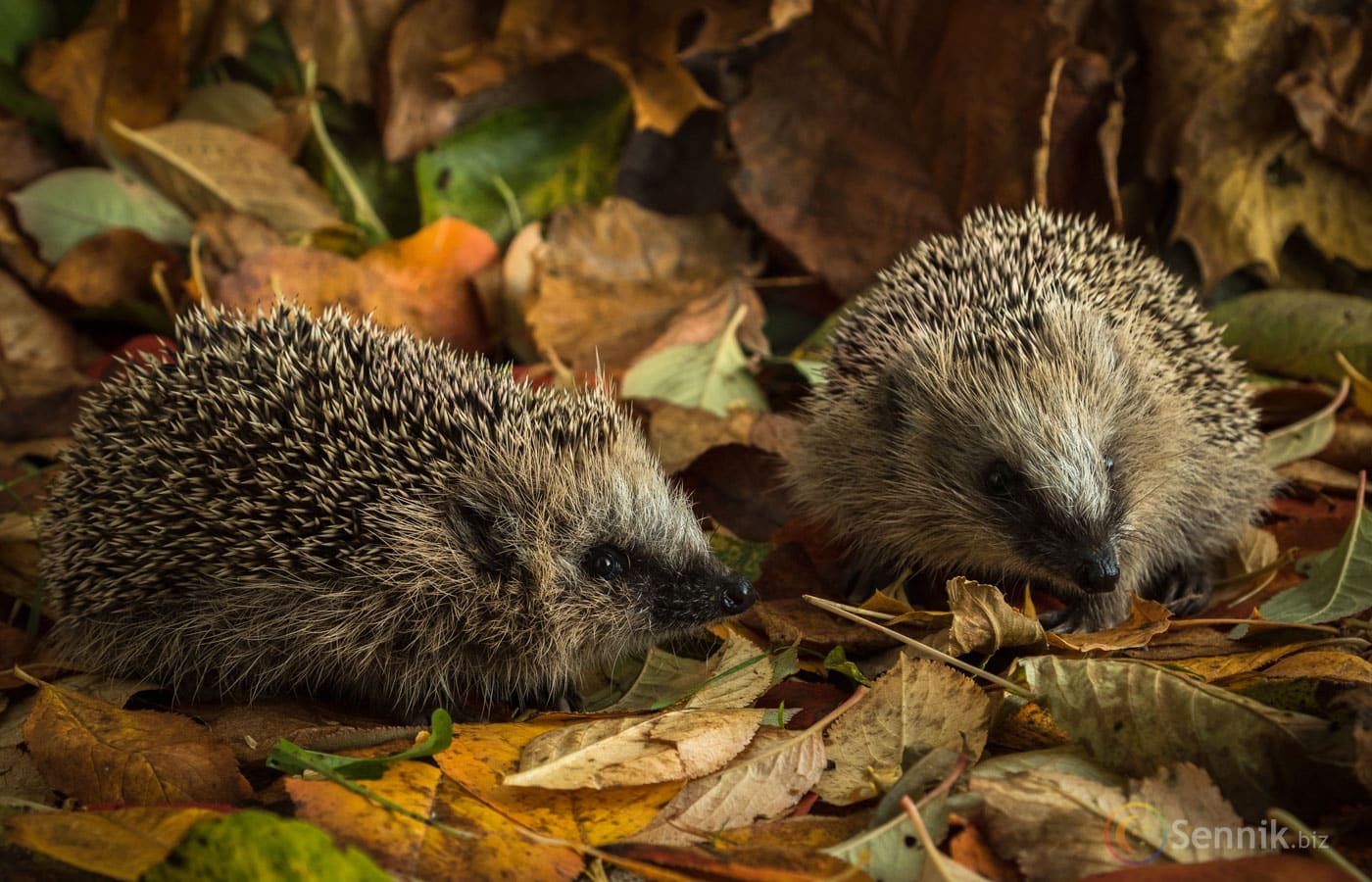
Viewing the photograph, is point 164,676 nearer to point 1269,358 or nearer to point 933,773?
point 933,773

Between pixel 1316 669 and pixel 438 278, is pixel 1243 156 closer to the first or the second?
pixel 1316 669

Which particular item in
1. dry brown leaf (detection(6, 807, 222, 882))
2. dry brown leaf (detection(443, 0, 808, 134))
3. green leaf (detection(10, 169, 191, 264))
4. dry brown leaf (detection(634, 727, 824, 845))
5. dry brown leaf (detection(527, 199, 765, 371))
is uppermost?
dry brown leaf (detection(443, 0, 808, 134))

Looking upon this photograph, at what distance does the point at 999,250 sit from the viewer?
3.03 meters

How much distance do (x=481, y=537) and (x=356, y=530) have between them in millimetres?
275

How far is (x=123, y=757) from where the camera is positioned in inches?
78.8

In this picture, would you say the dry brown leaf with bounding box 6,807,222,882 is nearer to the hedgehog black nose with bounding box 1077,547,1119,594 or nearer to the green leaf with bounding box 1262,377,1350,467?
the hedgehog black nose with bounding box 1077,547,1119,594

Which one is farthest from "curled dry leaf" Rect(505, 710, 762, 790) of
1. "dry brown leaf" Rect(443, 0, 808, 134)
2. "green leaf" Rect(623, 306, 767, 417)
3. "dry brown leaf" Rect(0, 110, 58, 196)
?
"dry brown leaf" Rect(0, 110, 58, 196)

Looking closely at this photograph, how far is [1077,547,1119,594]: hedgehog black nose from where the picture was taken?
96.5 inches

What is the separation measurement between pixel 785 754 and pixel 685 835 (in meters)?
0.25

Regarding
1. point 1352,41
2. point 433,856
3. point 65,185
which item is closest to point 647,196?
point 65,185

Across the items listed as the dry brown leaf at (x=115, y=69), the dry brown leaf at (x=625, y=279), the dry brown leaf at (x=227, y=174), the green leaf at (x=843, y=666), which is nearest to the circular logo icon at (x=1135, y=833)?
the green leaf at (x=843, y=666)

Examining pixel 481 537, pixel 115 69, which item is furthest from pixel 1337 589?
pixel 115 69

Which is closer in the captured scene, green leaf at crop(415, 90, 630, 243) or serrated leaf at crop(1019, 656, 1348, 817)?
serrated leaf at crop(1019, 656, 1348, 817)

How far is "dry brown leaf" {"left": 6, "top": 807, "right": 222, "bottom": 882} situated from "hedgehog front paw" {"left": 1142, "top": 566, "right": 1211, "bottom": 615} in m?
2.25
